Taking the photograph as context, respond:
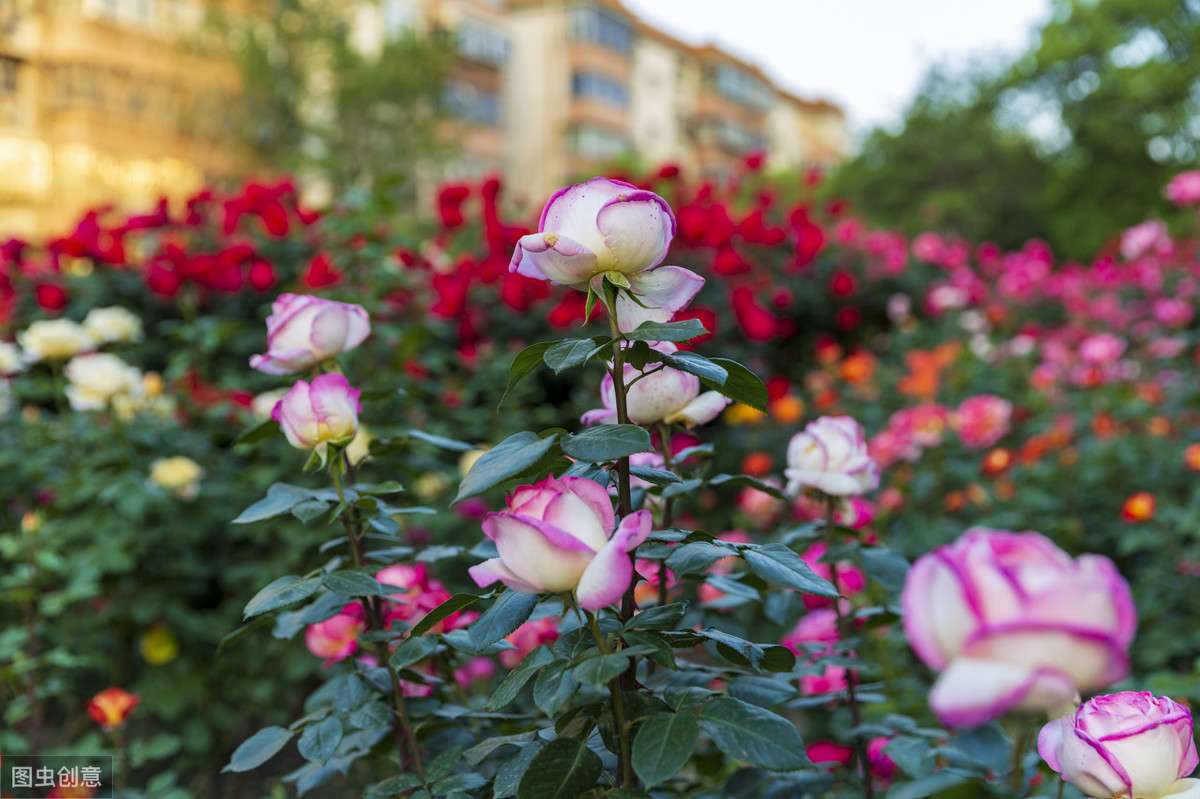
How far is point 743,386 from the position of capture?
63 cm

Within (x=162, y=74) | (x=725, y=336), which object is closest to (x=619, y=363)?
(x=725, y=336)

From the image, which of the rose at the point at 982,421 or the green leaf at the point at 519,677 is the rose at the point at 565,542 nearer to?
the green leaf at the point at 519,677

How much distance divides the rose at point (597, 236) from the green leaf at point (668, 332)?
1.8 inches

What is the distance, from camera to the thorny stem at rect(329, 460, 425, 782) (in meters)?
0.80

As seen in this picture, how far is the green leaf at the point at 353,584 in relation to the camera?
0.72m

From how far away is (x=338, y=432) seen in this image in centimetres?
79

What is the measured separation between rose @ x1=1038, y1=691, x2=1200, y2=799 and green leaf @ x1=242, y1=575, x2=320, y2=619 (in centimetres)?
57

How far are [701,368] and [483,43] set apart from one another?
26.0 m

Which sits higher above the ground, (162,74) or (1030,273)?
(162,74)

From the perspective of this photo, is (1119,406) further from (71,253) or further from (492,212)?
(71,253)

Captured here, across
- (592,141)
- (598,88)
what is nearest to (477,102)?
(592,141)

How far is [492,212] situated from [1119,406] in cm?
209

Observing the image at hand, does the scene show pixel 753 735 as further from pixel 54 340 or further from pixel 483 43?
pixel 483 43

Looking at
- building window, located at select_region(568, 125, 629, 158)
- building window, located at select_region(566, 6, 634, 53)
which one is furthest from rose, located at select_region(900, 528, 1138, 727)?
building window, located at select_region(566, 6, 634, 53)
